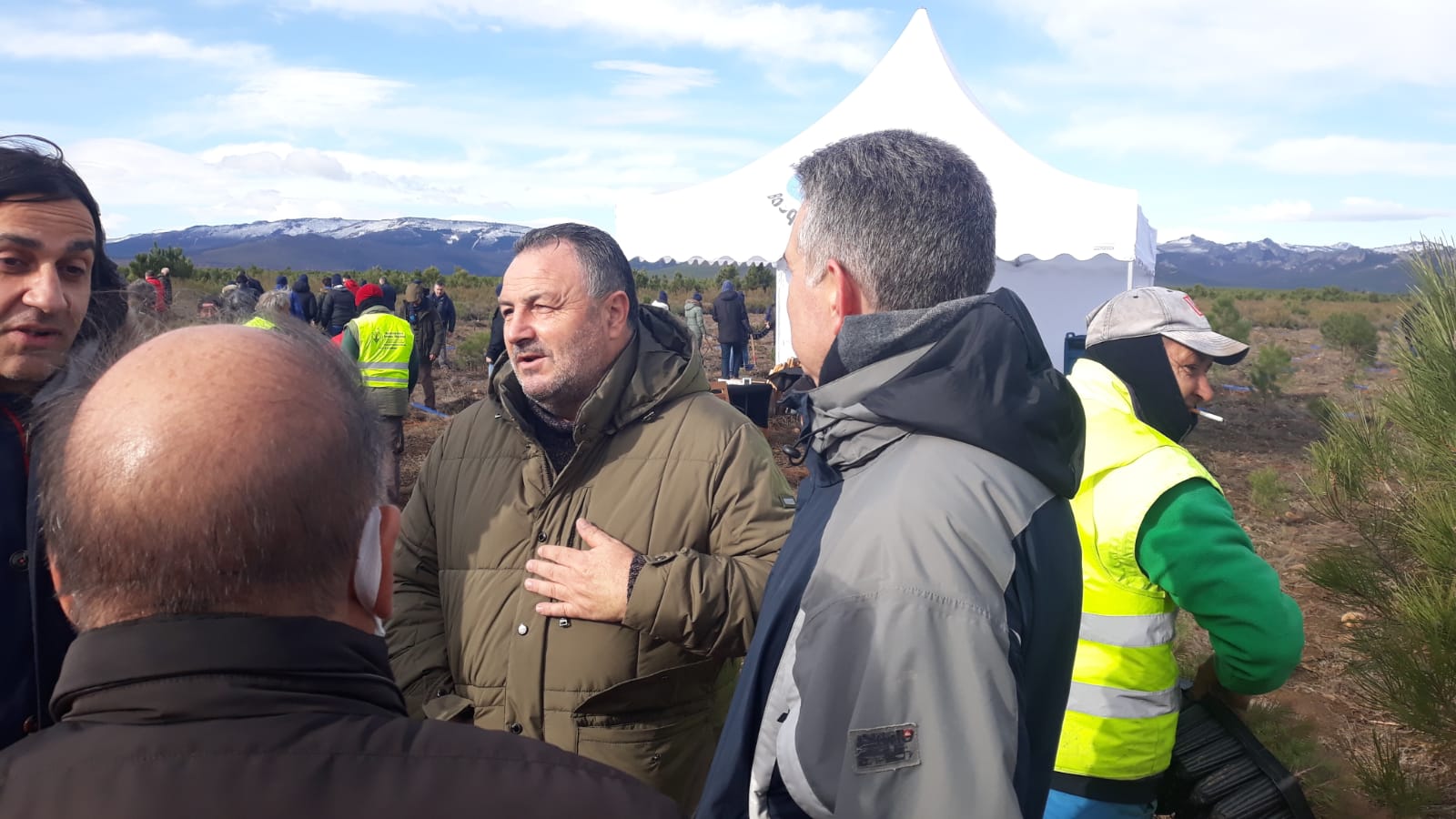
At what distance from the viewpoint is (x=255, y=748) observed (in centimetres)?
77

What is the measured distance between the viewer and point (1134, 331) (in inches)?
90.2

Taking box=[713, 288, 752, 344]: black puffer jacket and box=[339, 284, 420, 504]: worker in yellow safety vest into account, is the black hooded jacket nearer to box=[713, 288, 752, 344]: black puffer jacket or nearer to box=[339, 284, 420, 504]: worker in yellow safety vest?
box=[339, 284, 420, 504]: worker in yellow safety vest

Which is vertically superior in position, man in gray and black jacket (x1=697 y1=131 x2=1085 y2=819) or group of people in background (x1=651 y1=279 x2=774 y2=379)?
man in gray and black jacket (x1=697 y1=131 x2=1085 y2=819)

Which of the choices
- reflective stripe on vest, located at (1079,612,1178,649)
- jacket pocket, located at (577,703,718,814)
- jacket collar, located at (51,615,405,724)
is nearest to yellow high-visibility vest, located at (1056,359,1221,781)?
reflective stripe on vest, located at (1079,612,1178,649)

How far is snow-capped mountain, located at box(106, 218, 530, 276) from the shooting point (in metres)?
157

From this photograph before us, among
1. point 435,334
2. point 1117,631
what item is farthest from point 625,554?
point 435,334

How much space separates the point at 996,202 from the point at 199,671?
913cm

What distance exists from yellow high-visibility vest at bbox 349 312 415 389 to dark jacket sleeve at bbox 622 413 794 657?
5282 millimetres

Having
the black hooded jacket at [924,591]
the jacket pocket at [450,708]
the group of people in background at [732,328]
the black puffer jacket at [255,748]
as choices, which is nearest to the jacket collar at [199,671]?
the black puffer jacket at [255,748]

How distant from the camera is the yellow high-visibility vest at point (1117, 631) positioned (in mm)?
1806

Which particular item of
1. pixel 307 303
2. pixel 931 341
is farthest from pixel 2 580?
pixel 307 303

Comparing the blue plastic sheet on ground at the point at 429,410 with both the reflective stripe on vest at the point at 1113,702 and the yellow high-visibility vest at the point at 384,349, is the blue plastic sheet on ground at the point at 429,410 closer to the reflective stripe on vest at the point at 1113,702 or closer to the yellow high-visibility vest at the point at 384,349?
the yellow high-visibility vest at the point at 384,349

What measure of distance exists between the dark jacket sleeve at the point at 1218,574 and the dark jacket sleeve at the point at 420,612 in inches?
59.6

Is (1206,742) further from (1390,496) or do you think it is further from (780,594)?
(780,594)
